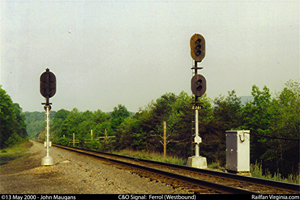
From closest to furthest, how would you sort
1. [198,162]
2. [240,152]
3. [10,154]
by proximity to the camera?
[240,152] < [198,162] < [10,154]

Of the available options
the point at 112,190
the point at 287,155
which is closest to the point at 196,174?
the point at 112,190

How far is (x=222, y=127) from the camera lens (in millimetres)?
31312

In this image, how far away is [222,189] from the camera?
7.64 metres

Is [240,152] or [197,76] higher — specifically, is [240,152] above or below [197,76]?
below

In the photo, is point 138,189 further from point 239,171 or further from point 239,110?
point 239,110

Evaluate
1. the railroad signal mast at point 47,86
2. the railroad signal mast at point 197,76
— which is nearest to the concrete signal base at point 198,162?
the railroad signal mast at point 197,76

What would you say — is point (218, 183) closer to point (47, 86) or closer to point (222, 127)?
point (47, 86)

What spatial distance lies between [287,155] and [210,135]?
8.92 m

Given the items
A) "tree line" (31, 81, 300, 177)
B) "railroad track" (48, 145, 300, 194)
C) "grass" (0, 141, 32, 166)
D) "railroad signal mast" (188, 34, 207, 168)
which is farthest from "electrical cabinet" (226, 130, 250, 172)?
"grass" (0, 141, 32, 166)

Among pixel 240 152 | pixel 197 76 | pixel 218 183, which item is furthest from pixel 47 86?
pixel 218 183

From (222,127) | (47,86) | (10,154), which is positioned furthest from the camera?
(10,154)

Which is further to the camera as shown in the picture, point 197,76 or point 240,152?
point 197,76

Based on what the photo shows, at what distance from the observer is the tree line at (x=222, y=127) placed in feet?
75.6

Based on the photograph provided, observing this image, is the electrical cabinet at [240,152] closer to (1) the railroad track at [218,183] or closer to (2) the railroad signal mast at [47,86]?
(1) the railroad track at [218,183]
